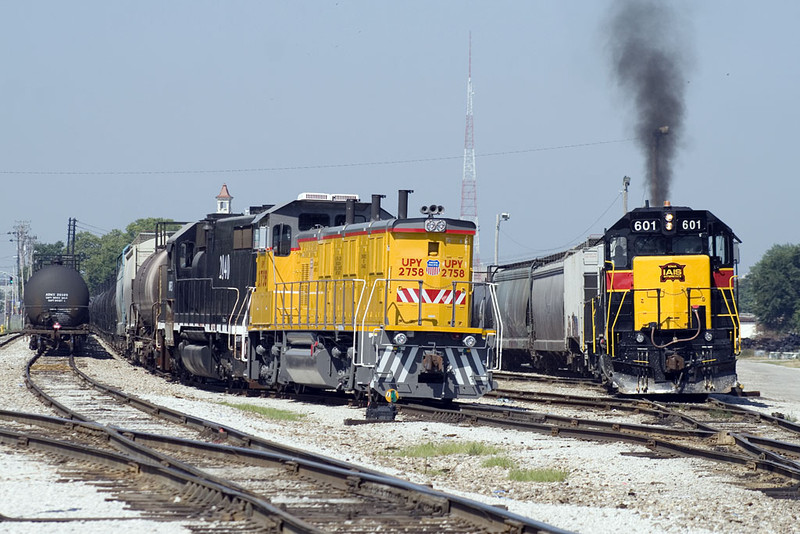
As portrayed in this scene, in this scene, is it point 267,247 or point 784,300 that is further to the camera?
point 784,300

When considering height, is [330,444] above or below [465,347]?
below

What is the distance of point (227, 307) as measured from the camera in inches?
828

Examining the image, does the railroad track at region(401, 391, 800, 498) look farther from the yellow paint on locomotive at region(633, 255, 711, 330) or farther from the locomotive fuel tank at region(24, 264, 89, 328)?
the locomotive fuel tank at region(24, 264, 89, 328)

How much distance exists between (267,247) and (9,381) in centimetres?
760

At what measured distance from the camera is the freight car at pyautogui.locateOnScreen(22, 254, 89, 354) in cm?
3653

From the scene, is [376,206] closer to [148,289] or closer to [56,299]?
[148,289]

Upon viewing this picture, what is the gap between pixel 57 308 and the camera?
36.7m

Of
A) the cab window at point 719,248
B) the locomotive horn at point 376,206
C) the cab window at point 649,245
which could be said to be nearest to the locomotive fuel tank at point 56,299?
the locomotive horn at point 376,206

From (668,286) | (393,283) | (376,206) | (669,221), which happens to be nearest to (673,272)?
(668,286)

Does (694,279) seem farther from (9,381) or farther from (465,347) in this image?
(9,381)

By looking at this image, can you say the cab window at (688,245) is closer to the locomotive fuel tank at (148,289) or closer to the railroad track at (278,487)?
the railroad track at (278,487)

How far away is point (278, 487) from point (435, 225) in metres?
8.50

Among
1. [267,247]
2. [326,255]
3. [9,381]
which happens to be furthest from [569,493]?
[9,381]

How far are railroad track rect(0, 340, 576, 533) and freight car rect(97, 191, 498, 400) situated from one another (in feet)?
12.5
